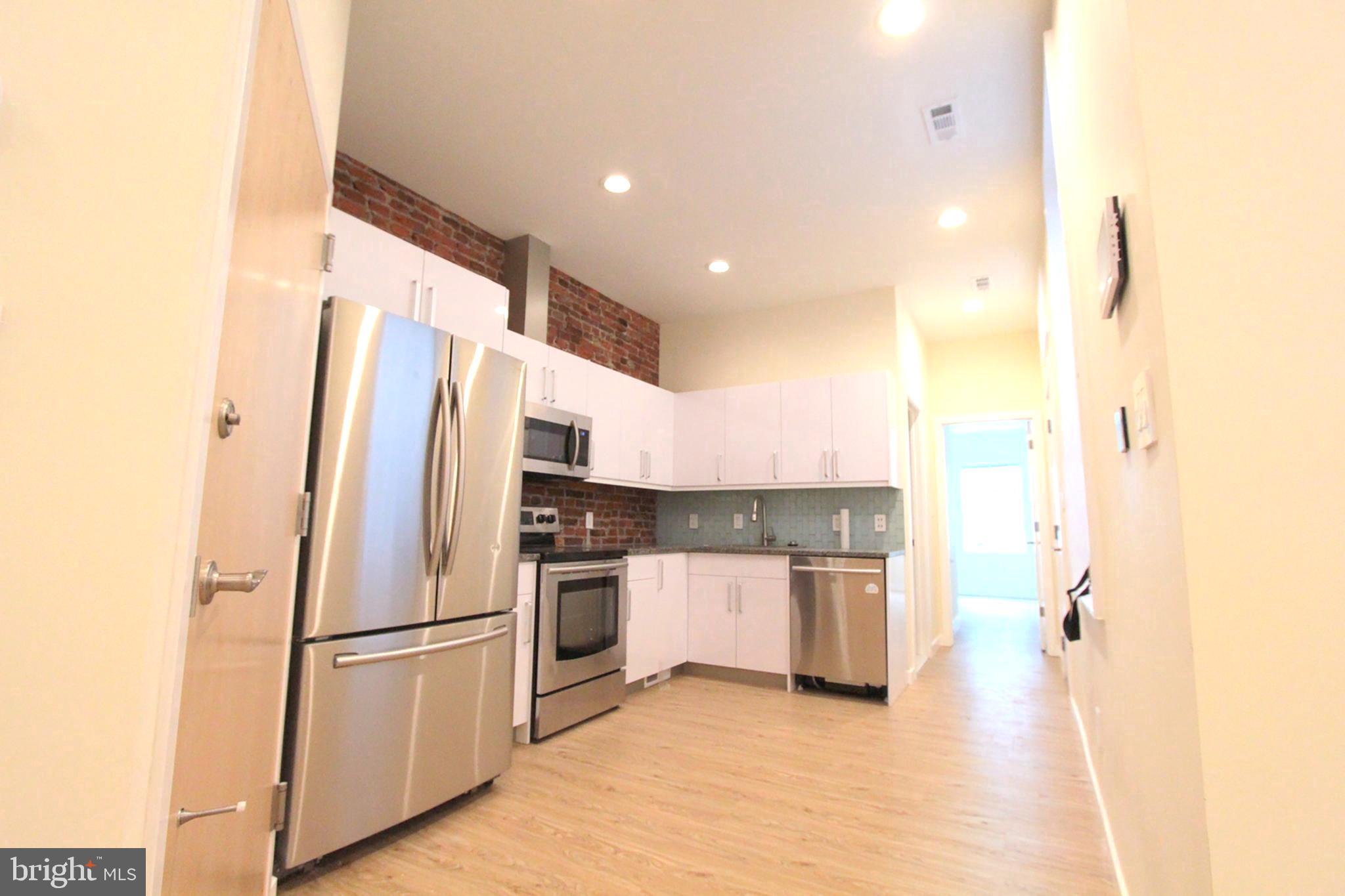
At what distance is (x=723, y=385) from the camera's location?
520cm

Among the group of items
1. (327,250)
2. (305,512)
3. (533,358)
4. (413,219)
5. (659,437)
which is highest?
(413,219)

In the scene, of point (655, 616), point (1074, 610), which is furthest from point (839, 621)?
point (1074, 610)

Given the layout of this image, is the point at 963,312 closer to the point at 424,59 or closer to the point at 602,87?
the point at 602,87

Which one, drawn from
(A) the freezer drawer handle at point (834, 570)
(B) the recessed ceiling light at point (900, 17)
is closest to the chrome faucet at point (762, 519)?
(A) the freezer drawer handle at point (834, 570)

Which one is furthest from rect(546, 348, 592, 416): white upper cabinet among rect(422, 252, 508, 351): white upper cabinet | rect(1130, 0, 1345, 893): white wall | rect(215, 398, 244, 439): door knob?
rect(1130, 0, 1345, 893): white wall

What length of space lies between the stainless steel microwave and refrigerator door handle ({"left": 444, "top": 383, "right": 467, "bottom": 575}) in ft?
3.15

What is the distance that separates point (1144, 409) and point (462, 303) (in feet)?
8.67

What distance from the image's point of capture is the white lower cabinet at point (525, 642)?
2.91 m

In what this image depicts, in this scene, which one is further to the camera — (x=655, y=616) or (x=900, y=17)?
(x=655, y=616)

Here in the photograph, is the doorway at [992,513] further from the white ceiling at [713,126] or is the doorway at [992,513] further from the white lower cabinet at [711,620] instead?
the white lower cabinet at [711,620]

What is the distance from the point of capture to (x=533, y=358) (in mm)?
3496

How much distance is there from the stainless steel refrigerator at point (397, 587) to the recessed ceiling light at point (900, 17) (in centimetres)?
193

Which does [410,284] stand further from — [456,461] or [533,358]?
[533,358]

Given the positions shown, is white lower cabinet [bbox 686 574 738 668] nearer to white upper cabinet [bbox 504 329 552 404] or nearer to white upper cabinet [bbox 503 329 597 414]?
white upper cabinet [bbox 503 329 597 414]
